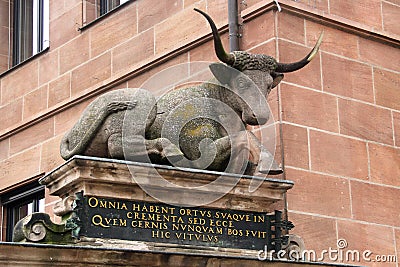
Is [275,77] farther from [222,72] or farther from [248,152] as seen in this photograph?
[248,152]

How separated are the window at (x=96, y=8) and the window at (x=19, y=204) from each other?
2361mm

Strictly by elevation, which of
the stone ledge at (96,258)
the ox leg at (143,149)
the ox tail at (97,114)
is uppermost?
the ox tail at (97,114)

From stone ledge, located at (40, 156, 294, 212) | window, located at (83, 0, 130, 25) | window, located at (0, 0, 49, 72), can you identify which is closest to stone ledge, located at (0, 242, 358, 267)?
stone ledge, located at (40, 156, 294, 212)

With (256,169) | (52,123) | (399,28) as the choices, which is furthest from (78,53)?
(256,169)

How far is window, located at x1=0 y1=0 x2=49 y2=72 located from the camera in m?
15.6

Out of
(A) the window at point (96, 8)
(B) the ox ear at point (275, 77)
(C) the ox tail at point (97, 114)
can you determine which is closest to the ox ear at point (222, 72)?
(B) the ox ear at point (275, 77)

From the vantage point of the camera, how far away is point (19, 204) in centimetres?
1473

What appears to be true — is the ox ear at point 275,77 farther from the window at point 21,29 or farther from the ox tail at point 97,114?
the window at point 21,29

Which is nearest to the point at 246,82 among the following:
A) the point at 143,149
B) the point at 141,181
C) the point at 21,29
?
the point at 143,149

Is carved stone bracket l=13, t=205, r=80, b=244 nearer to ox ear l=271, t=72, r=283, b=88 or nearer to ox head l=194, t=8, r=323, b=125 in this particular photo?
ox head l=194, t=8, r=323, b=125

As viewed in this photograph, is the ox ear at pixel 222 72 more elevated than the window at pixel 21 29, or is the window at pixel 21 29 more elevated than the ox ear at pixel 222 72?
the window at pixel 21 29

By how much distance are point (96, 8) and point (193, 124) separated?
17.3 feet

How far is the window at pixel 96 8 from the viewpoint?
14.1m

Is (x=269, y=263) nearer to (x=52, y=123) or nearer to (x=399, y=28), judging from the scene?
(x=399, y=28)
